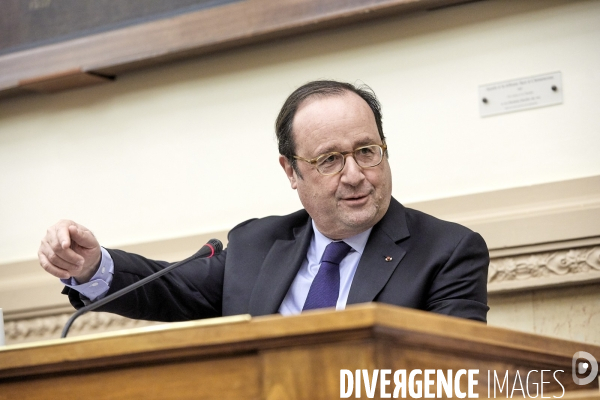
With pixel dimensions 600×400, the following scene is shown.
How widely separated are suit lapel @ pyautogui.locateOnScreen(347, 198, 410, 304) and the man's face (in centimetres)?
5

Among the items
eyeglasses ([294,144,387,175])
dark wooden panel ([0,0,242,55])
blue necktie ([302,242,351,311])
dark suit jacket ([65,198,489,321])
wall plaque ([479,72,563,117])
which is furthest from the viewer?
dark wooden panel ([0,0,242,55])

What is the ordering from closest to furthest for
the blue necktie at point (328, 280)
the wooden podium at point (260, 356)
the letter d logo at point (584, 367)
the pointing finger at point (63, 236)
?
the wooden podium at point (260, 356), the letter d logo at point (584, 367), the pointing finger at point (63, 236), the blue necktie at point (328, 280)

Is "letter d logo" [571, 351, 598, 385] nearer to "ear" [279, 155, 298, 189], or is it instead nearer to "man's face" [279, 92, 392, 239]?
"man's face" [279, 92, 392, 239]

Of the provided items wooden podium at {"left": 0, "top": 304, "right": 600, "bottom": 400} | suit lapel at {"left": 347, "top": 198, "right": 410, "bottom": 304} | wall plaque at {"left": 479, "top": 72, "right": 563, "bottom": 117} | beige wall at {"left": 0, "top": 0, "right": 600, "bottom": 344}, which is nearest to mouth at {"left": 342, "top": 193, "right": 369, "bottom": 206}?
suit lapel at {"left": 347, "top": 198, "right": 410, "bottom": 304}

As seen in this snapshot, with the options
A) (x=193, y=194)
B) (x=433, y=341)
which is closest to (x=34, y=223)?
(x=193, y=194)

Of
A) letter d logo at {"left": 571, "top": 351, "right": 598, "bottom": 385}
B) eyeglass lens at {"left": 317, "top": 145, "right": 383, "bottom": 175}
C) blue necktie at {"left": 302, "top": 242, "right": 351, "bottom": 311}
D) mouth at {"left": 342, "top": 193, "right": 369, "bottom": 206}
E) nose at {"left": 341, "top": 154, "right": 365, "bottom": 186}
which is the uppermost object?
eyeglass lens at {"left": 317, "top": 145, "right": 383, "bottom": 175}

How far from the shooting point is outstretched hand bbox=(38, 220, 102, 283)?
7.29 ft

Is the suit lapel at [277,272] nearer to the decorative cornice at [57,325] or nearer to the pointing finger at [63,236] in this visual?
the pointing finger at [63,236]

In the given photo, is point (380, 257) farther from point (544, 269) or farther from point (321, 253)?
point (544, 269)

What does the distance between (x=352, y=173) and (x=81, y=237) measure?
2.87 feet

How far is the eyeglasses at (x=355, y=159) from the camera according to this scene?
2600 millimetres

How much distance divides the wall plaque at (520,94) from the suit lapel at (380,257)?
0.76m

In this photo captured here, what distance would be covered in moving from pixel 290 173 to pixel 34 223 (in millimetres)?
1798

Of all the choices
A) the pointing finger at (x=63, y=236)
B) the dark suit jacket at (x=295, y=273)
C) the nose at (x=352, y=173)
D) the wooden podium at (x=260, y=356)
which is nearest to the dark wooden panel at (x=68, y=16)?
the dark suit jacket at (x=295, y=273)
